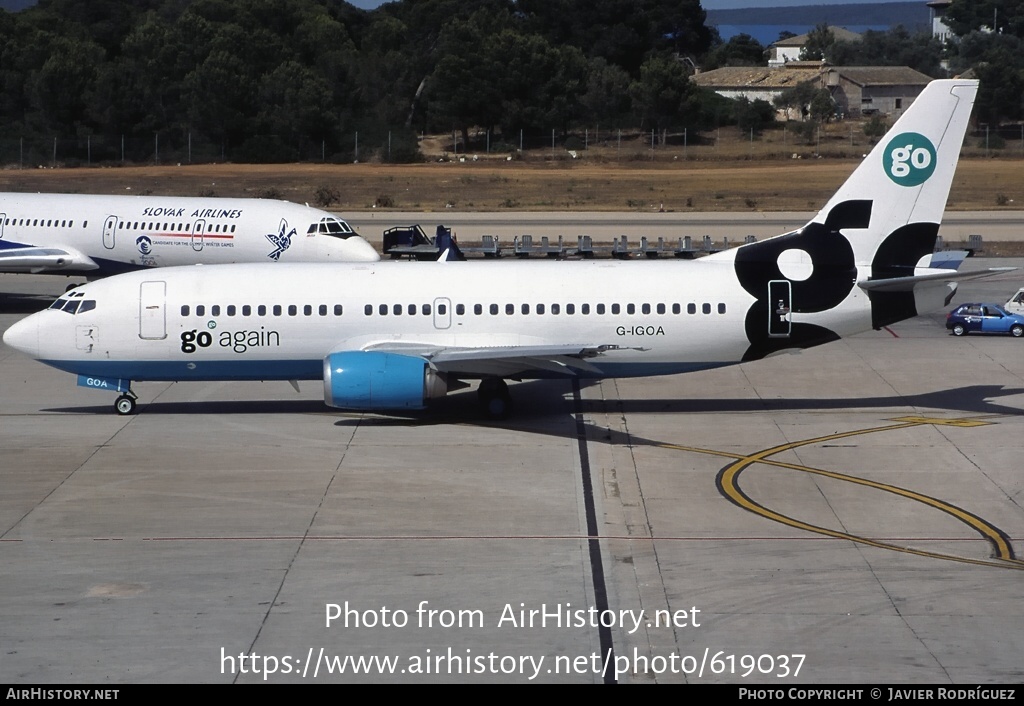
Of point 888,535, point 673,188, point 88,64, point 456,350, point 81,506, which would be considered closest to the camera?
point 888,535

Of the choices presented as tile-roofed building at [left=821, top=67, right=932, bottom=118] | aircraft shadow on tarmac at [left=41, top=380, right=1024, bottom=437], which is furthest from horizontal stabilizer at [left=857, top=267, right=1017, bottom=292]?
tile-roofed building at [left=821, top=67, right=932, bottom=118]

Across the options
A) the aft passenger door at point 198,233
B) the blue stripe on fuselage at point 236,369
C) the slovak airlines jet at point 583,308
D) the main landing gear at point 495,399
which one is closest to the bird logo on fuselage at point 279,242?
the aft passenger door at point 198,233

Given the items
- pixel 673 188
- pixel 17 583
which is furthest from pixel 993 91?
pixel 17 583

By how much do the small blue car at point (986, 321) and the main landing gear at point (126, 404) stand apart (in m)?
25.5

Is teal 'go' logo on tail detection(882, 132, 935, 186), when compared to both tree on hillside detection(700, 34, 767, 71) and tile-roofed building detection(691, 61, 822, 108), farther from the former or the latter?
tree on hillside detection(700, 34, 767, 71)

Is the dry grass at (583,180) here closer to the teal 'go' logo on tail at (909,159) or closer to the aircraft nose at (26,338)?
the teal 'go' logo on tail at (909,159)

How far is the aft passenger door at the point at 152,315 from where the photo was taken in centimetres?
2950

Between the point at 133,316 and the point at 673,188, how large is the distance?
68.8 metres

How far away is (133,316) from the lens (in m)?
29.5

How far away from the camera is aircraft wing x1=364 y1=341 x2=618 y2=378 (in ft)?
91.0

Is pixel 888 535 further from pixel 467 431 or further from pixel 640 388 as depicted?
pixel 640 388

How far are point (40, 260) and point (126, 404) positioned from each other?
62.1 ft

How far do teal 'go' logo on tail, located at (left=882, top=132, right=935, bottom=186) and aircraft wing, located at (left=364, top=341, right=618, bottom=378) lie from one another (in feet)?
26.3

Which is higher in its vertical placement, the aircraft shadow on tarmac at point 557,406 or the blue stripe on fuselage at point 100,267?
the blue stripe on fuselage at point 100,267
